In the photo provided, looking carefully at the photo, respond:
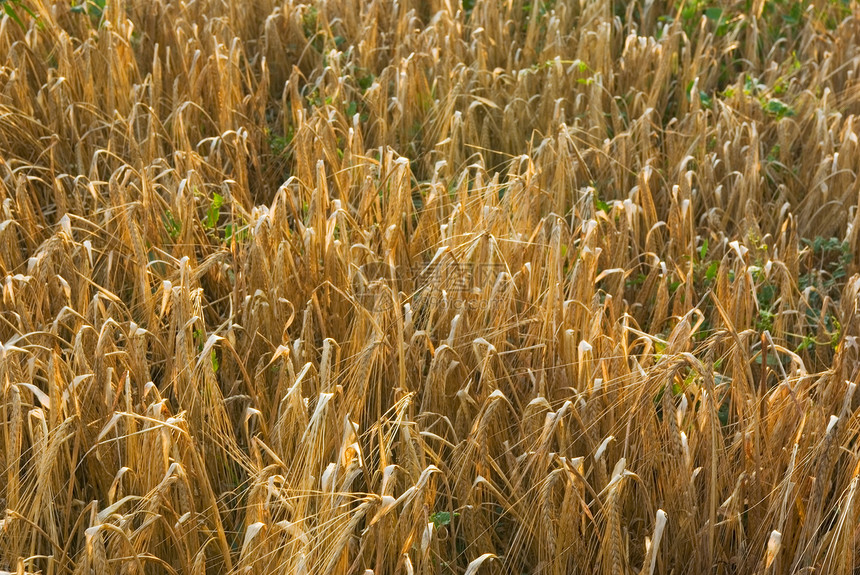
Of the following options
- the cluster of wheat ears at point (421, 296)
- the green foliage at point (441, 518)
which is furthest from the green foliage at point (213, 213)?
the green foliage at point (441, 518)

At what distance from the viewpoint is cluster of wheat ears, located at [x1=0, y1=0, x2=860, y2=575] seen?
1.53 m

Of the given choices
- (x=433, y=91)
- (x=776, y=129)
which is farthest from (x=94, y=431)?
(x=776, y=129)

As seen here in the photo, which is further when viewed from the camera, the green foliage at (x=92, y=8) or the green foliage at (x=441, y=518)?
the green foliage at (x=92, y=8)

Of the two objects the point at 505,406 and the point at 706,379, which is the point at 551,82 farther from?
the point at 706,379

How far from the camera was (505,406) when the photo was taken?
1.81m

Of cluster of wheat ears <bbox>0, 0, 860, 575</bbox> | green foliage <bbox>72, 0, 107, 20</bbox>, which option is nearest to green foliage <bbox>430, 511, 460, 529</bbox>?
cluster of wheat ears <bbox>0, 0, 860, 575</bbox>

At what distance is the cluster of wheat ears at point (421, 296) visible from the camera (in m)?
1.53

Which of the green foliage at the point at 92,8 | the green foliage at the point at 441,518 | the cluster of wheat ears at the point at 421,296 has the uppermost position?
the green foliage at the point at 92,8

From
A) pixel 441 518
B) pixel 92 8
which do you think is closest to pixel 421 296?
pixel 441 518

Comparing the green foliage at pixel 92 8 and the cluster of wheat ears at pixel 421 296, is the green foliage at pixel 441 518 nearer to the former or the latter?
the cluster of wheat ears at pixel 421 296

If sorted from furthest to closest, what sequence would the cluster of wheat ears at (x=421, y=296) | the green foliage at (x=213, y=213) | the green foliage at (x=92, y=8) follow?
the green foliage at (x=92, y=8) → the green foliage at (x=213, y=213) → the cluster of wheat ears at (x=421, y=296)

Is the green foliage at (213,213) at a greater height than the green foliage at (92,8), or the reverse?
the green foliage at (92,8)

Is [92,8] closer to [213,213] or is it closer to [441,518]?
[213,213]

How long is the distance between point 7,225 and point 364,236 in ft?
2.70
